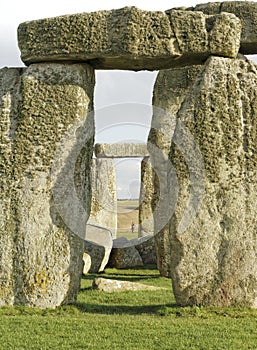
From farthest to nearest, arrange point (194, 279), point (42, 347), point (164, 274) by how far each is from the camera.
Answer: point (164, 274) → point (194, 279) → point (42, 347)

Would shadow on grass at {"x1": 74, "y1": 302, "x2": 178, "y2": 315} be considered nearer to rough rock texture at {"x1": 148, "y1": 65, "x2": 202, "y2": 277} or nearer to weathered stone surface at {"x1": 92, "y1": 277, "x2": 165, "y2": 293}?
weathered stone surface at {"x1": 92, "y1": 277, "x2": 165, "y2": 293}

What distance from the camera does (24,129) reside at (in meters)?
9.11

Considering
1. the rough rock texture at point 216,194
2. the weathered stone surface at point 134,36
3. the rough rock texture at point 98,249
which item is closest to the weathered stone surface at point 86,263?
the rough rock texture at point 98,249

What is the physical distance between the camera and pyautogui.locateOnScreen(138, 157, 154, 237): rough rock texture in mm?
18797

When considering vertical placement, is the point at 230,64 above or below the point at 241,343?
above

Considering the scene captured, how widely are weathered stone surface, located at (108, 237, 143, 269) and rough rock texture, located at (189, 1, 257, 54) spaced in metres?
5.70

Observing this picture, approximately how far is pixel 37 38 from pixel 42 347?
167 inches

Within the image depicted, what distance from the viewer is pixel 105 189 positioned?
81.5 feet

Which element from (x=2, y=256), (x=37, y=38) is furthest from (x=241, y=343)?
(x=37, y=38)

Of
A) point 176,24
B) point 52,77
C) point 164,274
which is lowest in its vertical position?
point 164,274

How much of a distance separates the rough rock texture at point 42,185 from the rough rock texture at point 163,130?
4.47 metres

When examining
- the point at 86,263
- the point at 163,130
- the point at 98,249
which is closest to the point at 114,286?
the point at 86,263

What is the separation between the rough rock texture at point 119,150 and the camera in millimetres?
23781

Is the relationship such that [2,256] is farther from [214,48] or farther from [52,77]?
[214,48]
